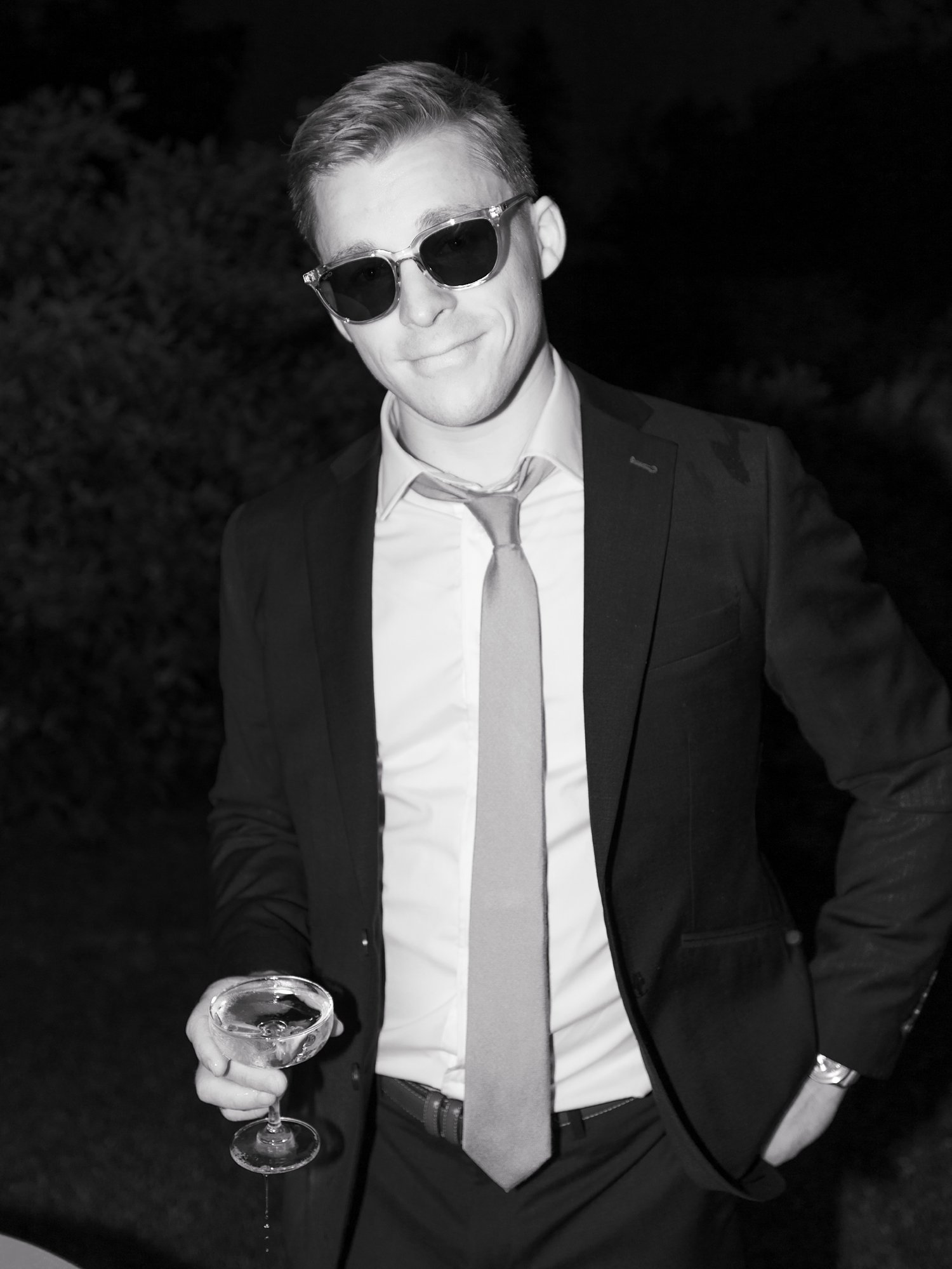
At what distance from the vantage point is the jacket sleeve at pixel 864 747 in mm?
1868

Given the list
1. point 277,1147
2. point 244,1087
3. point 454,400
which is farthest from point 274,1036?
point 454,400

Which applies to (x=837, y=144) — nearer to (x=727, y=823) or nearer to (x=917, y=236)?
(x=917, y=236)

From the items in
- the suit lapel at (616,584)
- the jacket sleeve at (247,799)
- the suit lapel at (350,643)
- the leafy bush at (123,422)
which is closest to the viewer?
the suit lapel at (616,584)

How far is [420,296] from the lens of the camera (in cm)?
182

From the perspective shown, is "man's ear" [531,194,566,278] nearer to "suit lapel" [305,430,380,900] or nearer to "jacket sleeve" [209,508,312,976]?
"suit lapel" [305,430,380,900]

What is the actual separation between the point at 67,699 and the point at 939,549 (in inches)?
143

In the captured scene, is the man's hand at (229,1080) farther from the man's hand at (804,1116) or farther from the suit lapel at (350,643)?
the man's hand at (804,1116)

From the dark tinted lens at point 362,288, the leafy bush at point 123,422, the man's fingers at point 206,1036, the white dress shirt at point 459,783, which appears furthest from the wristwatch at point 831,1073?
the leafy bush at point 123,422

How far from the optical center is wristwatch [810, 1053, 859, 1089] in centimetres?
195

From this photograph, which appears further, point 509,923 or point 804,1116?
point 804,1116

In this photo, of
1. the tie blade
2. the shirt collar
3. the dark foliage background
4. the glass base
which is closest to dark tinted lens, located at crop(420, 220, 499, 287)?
the shirt collar

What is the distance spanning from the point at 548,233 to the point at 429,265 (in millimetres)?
298

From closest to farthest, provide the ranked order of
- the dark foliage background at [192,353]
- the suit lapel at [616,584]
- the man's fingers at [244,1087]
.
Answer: the man's fingers at [244,1087]
the suit lapel at [616,584]
the dark foliage background at [192,353]

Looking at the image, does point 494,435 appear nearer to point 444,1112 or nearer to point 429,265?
point 429,265
